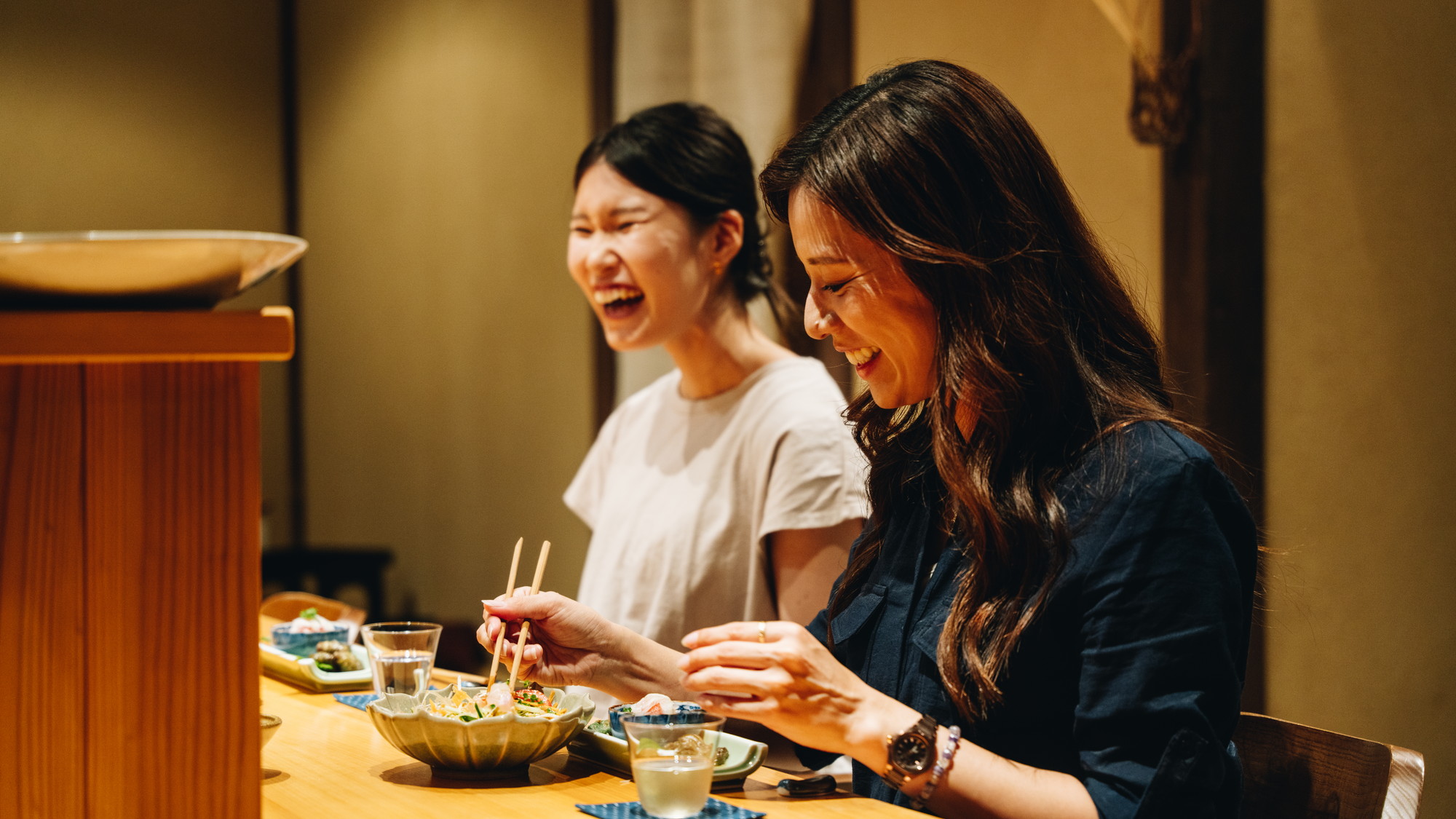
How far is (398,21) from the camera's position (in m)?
5.68

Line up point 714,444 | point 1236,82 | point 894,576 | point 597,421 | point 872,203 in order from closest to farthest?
1. point 872,203
2. point 894,576
3. point 714,444
4. point 1236,82
5. point 597,421

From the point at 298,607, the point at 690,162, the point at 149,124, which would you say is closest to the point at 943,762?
the point at 690,162

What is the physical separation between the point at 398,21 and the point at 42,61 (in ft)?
5.45

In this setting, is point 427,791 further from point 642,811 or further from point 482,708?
point 642,811

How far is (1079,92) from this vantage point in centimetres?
281

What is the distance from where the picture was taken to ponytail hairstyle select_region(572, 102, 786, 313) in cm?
Answer: 223

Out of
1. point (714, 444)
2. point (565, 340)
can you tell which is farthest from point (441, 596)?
point (714, 444)

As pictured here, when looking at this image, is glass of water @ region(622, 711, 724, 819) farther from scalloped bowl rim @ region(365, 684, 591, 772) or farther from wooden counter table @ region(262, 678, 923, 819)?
scalloped bowl rim @ region(365, 684, 591, 772)

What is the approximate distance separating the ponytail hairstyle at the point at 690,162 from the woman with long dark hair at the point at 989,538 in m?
0.61

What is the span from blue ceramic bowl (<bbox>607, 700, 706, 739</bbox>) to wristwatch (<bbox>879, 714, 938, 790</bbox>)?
7.4 inches

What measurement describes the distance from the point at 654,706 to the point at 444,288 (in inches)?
170

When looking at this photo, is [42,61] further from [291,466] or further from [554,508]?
[554,508]

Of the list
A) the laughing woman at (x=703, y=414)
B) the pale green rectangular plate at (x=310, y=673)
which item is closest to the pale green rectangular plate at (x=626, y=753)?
the pale green rectangular plate at (x=310, y=673)

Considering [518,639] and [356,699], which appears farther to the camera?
[356,699]
